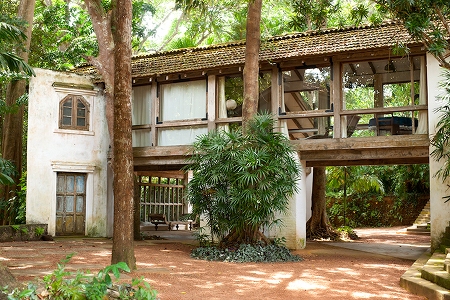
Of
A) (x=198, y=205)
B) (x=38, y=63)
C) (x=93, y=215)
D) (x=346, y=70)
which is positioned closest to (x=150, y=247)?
(x=198, y=205)

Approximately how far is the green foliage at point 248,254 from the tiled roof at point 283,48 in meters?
4.69

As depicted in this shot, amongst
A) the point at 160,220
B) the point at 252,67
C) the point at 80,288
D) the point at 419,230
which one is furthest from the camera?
the point at 160,220

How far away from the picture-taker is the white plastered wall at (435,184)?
368 inches

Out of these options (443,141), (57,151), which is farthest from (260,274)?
(57,151)

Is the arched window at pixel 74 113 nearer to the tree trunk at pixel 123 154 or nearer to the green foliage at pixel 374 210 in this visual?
the tree trunk at pixel 123 154

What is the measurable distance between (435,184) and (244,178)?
4.39m

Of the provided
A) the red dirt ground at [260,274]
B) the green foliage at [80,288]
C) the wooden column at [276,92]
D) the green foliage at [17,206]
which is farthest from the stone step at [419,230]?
the green foliage at [80,288]

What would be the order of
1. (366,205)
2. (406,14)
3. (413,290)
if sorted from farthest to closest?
(366,205) < (406,14) < (413,290)

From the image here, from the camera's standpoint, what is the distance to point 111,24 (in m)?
12.7

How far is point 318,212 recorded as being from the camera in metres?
14.2

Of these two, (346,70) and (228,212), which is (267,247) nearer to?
(228,212)

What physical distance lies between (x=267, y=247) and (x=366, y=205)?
1318cm

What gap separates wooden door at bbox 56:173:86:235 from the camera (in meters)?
12.5

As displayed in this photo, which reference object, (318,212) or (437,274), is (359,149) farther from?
(437,274)
